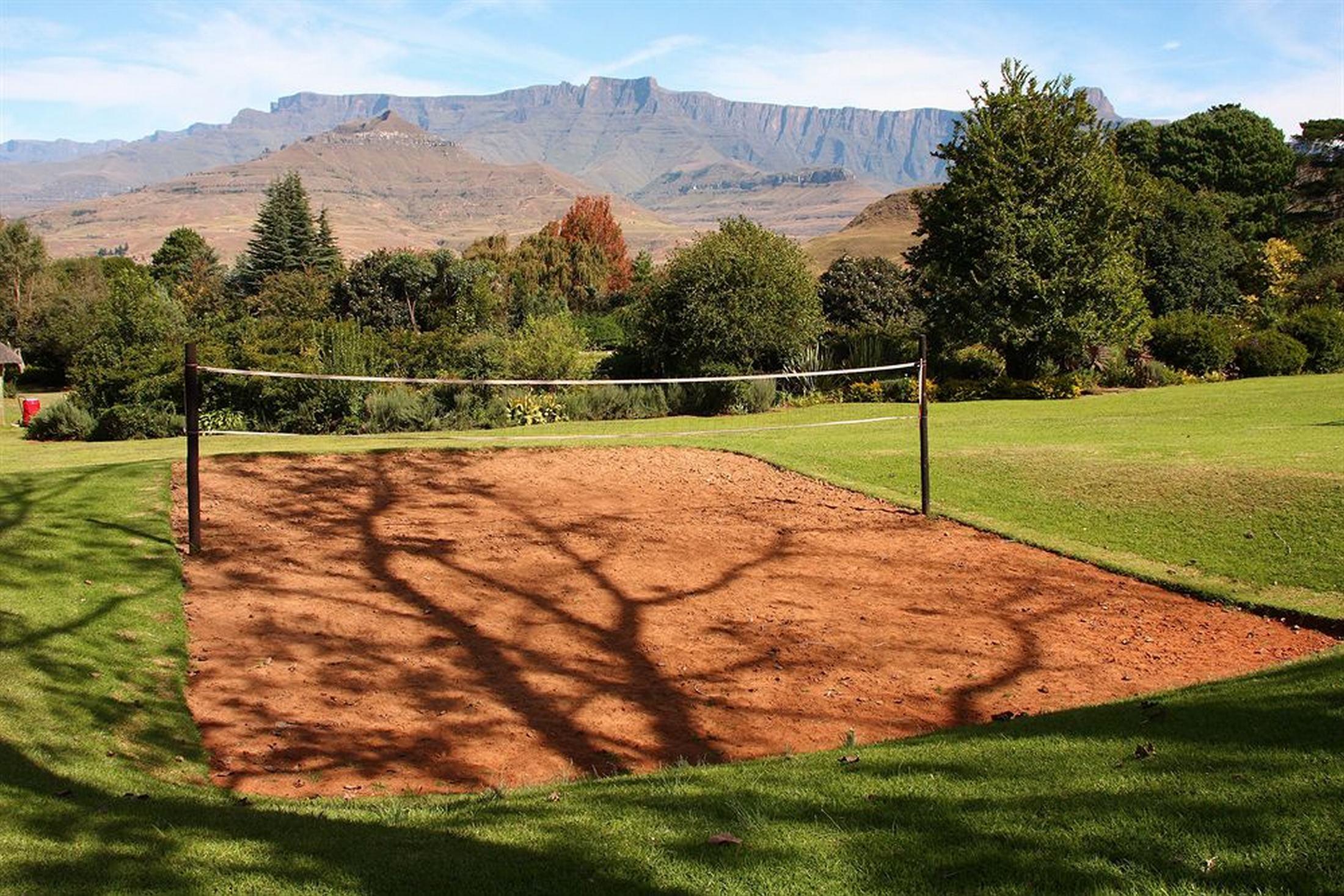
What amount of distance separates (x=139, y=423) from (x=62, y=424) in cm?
248

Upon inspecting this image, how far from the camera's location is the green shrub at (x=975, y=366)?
1113 inches

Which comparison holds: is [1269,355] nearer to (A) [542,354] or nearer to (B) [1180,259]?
(B) [1180,259]

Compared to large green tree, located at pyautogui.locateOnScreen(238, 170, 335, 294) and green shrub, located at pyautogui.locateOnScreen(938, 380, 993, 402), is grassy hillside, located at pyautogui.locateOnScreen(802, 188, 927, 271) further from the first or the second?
green shrub, located at pyautogui.locateOnScreen(938, 380, 993, 402)

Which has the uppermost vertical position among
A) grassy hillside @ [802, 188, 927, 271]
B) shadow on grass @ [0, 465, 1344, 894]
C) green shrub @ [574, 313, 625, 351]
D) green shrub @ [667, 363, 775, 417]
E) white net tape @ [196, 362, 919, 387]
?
grassy hillside @ [802, 188, 927, 271]

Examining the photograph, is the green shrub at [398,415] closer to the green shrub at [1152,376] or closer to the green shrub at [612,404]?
the green shrub at [612,404]

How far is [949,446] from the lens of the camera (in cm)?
1581

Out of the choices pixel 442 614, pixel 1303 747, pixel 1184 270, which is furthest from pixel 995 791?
pixel 1184 270

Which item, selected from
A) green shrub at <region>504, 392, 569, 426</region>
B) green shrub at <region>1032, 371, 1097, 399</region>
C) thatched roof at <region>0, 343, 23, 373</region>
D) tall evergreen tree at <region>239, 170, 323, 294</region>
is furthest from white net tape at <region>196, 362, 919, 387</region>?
tall evergreen tree at <region>239, 170, 323, 294</region>

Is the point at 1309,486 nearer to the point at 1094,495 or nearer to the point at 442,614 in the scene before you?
the point at 1094,495

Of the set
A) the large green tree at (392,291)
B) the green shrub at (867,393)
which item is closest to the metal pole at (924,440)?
Answer: the green shrub at (867,393)

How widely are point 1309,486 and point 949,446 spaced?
546 cm

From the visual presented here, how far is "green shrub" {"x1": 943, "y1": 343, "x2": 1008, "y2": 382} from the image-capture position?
28266 mm

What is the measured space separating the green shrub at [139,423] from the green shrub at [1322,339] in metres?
29.8

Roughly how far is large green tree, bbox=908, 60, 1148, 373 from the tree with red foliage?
63.0 m
